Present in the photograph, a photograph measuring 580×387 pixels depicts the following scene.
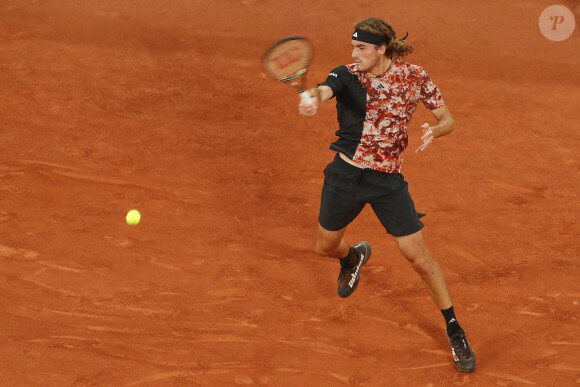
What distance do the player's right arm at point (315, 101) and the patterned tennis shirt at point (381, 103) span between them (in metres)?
0.08

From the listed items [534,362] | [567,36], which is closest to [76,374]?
[534,362]

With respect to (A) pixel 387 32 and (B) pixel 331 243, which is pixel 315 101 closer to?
(A) pixel 387 32

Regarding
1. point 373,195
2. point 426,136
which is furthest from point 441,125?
point 373,195

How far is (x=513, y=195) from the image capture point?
7988 mm

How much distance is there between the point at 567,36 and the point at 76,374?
10.2 meters

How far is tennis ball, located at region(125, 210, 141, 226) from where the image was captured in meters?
7.20

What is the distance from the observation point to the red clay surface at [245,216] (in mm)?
5543

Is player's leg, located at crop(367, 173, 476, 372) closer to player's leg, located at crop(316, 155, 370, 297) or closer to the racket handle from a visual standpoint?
player's leg, located at crop(316, 155, 370, 297)

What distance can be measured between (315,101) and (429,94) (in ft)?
3.01

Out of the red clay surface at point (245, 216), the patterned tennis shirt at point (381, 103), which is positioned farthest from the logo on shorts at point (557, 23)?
the patterned tennis shirt at point (381, 103)

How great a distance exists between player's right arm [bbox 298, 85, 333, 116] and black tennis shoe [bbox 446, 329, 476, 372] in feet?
6.46

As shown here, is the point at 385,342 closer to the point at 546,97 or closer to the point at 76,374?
the point at 76,374

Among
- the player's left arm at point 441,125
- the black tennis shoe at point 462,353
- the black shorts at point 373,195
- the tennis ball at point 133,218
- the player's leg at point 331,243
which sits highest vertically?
the player's left arm at point 441,125

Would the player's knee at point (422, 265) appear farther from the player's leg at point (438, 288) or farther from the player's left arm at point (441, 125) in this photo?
the player's left arm at point (441, 125)
